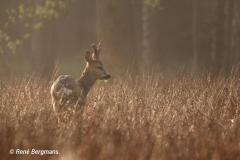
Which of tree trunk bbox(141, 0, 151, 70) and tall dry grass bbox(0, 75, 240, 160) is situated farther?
tree trunk bbox(141, 0, 151, 70)

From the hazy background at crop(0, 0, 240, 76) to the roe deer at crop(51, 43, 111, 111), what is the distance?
2.90 ft

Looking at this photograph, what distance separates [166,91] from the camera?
10.2m

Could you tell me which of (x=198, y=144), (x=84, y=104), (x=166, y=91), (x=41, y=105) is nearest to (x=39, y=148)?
(x=198, y=144)

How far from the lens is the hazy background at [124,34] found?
16.8 metres

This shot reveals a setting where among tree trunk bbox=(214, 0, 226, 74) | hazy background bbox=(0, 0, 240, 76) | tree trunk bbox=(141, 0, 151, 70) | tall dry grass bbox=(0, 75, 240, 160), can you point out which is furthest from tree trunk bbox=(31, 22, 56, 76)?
tall dry grass bbox=(0, 75, 240, 160)

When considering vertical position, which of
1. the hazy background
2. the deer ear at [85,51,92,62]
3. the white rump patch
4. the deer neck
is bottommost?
the hazy background

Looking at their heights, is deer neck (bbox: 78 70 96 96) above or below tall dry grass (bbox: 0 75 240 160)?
below

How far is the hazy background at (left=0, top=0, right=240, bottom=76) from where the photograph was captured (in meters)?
16.8

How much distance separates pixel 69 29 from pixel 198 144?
124 feet

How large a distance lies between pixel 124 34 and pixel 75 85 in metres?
7.78

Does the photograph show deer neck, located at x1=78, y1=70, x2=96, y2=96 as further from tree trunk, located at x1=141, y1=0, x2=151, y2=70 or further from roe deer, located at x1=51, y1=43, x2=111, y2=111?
tree trunk, located at x1=141, y1=0, x2=151, y2=70

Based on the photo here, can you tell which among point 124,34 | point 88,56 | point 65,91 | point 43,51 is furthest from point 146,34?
point 65,91

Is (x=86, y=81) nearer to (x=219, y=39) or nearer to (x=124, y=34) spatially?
(x=124, y=34)

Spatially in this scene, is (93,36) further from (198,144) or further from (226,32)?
(198,144)
